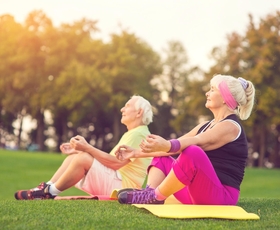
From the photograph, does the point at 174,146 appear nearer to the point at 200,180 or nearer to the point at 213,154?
the point at 200,180

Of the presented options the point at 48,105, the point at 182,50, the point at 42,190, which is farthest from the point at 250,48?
the point at 42,190

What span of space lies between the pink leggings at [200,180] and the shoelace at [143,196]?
383 millimetres

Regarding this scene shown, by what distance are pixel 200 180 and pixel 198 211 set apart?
1.02ft

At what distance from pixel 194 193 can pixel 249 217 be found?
1.95 feet

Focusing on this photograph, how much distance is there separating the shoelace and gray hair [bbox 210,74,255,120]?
49.9 inches

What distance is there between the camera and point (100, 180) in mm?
6867

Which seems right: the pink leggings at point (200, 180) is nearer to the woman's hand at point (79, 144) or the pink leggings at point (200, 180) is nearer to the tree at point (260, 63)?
the woman's hand at point (79, 144)

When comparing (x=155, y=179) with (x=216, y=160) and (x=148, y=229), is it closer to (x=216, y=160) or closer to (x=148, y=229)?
(x=216, y=160)

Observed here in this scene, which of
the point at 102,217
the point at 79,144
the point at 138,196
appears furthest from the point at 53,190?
the point at 102,217

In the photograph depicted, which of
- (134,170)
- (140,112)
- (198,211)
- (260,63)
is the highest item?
(260,63)

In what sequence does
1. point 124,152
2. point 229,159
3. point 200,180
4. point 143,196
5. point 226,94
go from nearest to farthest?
1. point 200,180
2. point 229,159
3. point 226,94
4. point 143,196
5. point 124,152

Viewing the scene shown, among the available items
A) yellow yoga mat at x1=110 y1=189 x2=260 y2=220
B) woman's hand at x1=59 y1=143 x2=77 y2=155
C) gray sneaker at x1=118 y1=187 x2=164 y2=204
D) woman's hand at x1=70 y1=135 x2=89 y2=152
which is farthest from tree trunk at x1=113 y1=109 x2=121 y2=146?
yellow yoga mat at x1=110 y1=189 x2=260 y2=220

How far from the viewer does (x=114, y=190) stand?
6.53 m

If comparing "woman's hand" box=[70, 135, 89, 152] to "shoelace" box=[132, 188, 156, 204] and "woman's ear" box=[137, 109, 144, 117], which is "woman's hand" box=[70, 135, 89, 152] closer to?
"woman's ear" box=[137, 109, 144, 117]
